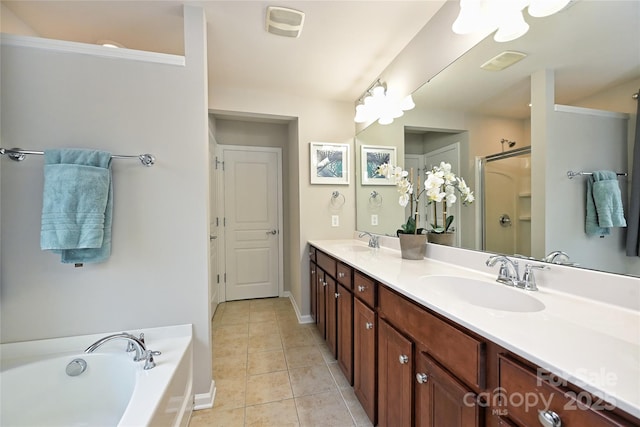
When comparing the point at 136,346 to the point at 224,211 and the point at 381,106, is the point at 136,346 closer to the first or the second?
the point at 224,211

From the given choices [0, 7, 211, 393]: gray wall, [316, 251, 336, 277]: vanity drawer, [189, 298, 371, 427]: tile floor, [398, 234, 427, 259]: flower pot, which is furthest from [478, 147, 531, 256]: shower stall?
[0, 7, 211, 393]: gray wall

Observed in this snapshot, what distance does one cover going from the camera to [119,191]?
1485 millimetres

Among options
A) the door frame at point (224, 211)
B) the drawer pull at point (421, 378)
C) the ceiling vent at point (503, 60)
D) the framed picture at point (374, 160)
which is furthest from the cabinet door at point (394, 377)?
the door frame at point (224, 211)

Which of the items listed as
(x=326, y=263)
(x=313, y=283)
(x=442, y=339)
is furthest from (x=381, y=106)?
(x=442, y=339)

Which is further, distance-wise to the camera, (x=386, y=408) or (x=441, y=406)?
(x=386, y=408)

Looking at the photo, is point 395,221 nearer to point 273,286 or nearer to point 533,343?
point 533,343

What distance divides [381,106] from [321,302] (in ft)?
6.06

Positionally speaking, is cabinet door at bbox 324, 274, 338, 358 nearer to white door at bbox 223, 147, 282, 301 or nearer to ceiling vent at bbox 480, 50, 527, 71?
white door at bbox 223, 147, 282, 301

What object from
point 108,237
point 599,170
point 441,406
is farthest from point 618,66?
point 108,237

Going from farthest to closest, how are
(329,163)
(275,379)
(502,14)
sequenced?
(329,163) < (275,379) < (502,14)

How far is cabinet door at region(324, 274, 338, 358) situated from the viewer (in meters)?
1.91

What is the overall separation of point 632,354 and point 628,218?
1.78 ft

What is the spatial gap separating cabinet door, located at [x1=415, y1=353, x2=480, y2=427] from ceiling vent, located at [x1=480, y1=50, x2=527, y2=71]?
1383 mm

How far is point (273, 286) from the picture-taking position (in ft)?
11.4
